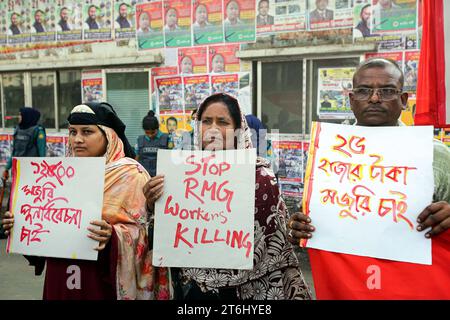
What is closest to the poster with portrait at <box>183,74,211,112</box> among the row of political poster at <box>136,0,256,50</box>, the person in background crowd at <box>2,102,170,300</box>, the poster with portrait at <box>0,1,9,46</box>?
the row of political poster at <box>136,0,256,50</box>

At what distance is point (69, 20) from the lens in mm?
8875

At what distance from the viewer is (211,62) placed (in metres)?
7.54

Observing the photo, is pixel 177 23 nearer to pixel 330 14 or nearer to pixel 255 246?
pixel 330 14

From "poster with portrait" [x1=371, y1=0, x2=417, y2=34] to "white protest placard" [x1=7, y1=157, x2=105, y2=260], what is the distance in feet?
16.6

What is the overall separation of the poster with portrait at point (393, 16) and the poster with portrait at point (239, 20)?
1.78m

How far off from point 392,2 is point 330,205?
503cm

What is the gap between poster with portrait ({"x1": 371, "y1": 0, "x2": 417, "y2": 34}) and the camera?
236 inches

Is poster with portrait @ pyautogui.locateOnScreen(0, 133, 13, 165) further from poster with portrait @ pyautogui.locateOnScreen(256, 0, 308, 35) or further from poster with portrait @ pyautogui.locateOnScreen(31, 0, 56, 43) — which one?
poster with portrait @ pyautogui.locateOnScreen(256, 0, 308, 35)

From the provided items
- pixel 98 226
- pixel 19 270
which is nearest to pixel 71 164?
pixel 98 226

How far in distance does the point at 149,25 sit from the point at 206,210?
256 inches

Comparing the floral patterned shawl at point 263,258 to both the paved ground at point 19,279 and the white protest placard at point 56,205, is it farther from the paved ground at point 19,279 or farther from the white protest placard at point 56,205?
the paved ground at point 19,279

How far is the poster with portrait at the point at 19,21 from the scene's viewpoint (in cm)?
936

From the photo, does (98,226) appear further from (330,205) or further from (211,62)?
(211,62)

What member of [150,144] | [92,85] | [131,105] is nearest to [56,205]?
[150,144]
